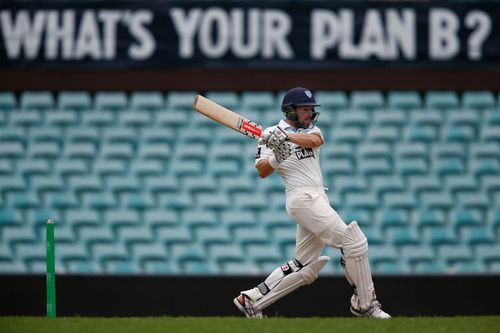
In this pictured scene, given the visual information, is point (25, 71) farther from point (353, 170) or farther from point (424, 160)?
point (424, 160)

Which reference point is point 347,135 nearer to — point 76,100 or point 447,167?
point 447,167

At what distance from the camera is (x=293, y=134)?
248 inches

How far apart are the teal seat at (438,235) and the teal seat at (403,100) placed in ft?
4.22

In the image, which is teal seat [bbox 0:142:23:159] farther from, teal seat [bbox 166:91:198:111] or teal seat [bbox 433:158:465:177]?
teal seat [bbox 433:158:465:177]

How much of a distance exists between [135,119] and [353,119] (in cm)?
229

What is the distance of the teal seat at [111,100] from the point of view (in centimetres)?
1053

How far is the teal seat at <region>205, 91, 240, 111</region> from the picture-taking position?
10.4m

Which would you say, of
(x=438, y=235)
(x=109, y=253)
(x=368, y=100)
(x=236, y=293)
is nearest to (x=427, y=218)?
(x=438, y=235)

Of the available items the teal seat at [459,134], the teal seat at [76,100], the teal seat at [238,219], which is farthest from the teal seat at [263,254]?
the teal seat at [76,100]

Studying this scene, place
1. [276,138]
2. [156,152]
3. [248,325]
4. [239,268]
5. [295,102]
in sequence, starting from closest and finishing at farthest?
[248,325], [276,138], [295,102], [239,268], [156,152]

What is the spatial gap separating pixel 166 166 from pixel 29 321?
13.9 ft

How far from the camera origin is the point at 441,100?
34.5ft

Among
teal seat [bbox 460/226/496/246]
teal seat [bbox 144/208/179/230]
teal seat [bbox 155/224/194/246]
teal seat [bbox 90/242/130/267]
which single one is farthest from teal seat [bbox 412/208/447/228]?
teal seat [bbox 90/242/130/267]

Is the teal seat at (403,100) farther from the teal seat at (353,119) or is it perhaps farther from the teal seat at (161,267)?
the teal seat at (161,267)
